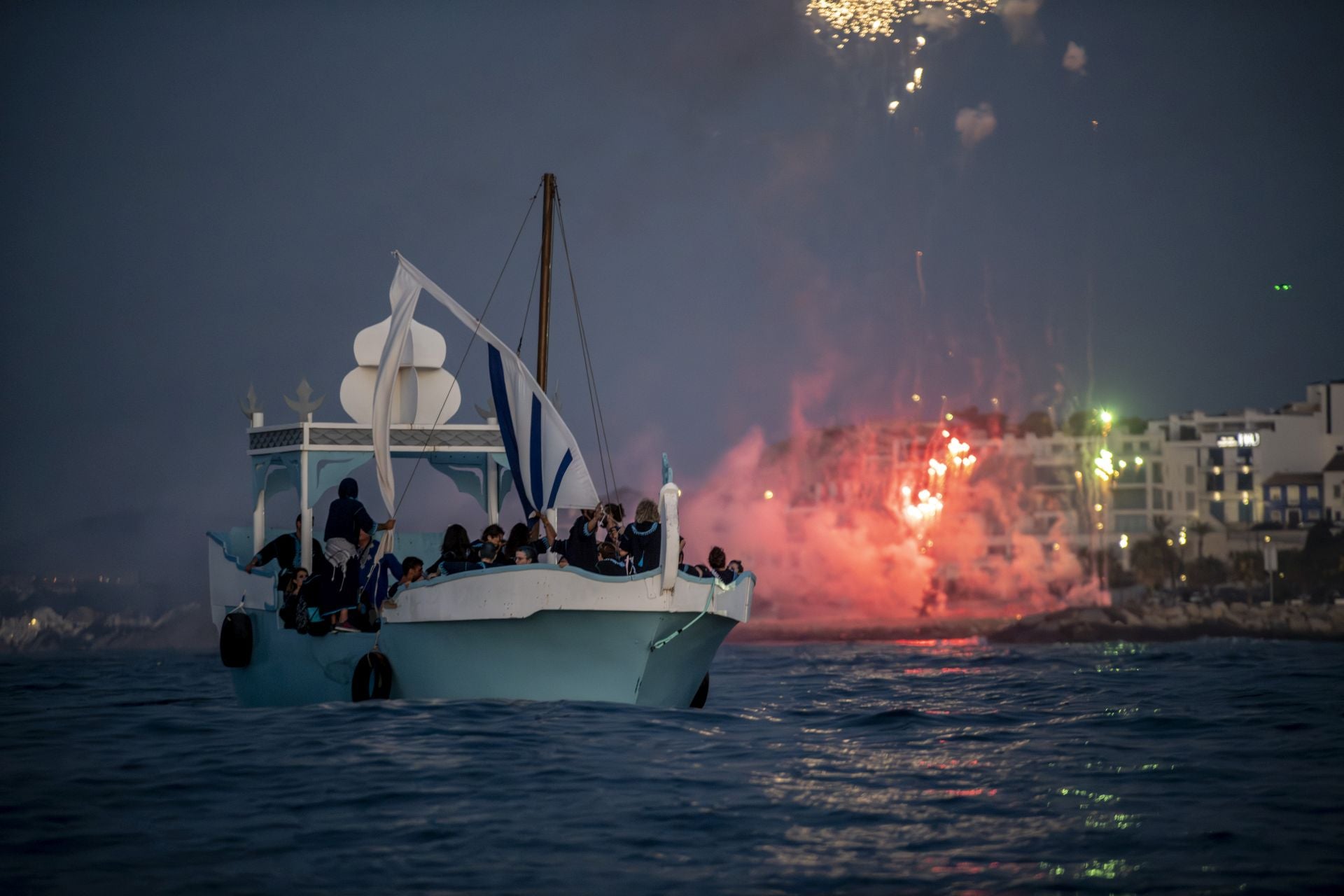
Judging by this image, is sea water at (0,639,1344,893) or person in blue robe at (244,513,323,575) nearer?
sea water at (0,639,1344,893)

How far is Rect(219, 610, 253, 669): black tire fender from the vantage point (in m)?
27.1

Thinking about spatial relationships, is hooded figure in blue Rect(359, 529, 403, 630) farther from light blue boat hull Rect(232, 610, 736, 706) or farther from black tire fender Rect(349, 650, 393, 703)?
black tire fender Rect(349, 650, 393, 703)

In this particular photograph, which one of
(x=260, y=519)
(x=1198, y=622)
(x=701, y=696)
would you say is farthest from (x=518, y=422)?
(x=1198, y=622)

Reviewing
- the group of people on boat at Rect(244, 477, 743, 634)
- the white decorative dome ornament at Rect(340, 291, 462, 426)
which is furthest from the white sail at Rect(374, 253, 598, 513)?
the white decorative dome ornament at Rect(340, 291, 462, 426)

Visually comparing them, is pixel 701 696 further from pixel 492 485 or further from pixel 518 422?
pixel 492 485

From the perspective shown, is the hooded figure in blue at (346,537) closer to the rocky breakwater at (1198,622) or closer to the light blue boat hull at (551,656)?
the light blue boat hull at (551,656)

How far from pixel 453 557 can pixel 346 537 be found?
1.93 meters

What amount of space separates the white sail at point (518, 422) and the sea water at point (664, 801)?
14.9 feet

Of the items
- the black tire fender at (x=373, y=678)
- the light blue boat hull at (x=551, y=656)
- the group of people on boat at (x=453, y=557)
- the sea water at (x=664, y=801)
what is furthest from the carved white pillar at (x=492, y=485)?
the sea water at (x=664, y=801)

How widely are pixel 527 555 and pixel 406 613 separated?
214cm

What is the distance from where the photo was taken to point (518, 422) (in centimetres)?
2455

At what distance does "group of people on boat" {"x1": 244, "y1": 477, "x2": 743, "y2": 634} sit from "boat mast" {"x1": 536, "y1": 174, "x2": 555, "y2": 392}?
5589 millimetres

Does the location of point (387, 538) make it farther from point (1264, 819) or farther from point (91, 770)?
point (1264, 819)

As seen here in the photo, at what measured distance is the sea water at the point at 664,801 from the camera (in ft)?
35.0
